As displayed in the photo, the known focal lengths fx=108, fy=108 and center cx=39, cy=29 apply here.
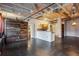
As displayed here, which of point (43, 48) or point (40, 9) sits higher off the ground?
point (40, 9)

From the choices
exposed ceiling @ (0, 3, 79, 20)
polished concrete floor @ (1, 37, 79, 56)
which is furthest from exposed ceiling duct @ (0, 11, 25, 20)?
polished concrete floor @ (1, 37, 79, 56)

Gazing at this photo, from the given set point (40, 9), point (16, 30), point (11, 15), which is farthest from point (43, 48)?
point (11, 15)

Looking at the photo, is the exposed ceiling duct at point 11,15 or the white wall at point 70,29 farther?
the white wall at point 70,29

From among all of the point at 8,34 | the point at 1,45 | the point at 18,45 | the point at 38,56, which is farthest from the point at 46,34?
the point at 1,45

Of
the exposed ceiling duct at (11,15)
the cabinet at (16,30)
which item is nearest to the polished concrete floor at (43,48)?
the cabinet at (16,30)

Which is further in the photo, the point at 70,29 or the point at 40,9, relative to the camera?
the point at 70,29

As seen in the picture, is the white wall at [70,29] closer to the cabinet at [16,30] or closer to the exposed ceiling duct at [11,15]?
the cabinet at [16,30]

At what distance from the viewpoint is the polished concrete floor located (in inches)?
98.0

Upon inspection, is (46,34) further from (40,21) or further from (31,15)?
(31,15)

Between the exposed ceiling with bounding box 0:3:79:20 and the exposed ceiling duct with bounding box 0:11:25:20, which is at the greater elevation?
the exposed ceiling with bounding box 0:3:79:20

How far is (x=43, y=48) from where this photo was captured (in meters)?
2.55

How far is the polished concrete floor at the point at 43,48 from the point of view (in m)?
2.49

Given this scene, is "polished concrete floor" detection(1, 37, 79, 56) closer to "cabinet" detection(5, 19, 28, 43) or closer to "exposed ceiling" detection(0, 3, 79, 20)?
"cabinet" detection(5, 19, 28, 43)

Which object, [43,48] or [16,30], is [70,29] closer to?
[43,48]
